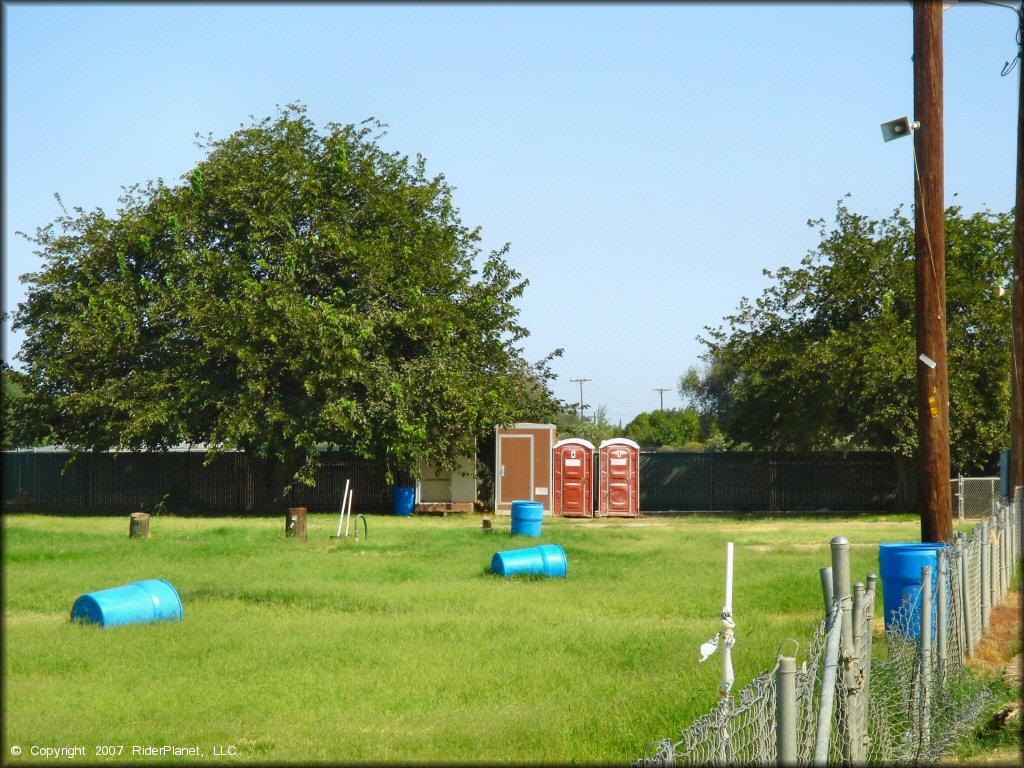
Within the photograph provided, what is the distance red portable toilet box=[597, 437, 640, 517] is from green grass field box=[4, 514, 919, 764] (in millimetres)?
14276

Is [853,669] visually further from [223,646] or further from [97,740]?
[223,646]

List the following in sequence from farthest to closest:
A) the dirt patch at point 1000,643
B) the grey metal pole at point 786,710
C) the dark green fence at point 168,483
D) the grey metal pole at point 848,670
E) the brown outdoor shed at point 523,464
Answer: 1. the dark green fence at point 168,483
2. the brown outdoor shed at point 523,464
3. the dirt patch at point 1000,643
4. the grey metal pole at point 848,670
5. the grey metal pole at point 786,710

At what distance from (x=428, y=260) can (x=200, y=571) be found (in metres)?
19.2

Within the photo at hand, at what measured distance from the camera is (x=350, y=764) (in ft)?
22.3

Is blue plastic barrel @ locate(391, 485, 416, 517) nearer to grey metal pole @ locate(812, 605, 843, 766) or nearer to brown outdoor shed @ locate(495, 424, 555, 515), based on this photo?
brown outdoor shed @ locate(495, 424, 555, 515)

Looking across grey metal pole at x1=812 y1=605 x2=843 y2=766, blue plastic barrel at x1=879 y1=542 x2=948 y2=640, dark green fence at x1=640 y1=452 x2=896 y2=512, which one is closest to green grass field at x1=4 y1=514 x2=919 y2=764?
blue plastic barrel at x1=879 y1=542 x2=948 y2=640

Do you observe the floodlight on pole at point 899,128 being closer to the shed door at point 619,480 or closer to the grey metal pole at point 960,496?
the grey metal pole at point 960,496

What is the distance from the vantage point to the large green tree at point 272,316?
32656 millimetres

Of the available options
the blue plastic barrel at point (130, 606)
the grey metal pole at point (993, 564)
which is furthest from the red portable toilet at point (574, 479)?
the blue plastic barrel at point (130, 606)

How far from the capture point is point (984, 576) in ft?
36.3

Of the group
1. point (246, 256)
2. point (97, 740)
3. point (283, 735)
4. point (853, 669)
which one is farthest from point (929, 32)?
point (246, 256)

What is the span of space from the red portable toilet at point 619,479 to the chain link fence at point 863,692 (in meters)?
24.6

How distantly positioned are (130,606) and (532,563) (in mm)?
6783

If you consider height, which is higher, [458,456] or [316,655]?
[458,456]
